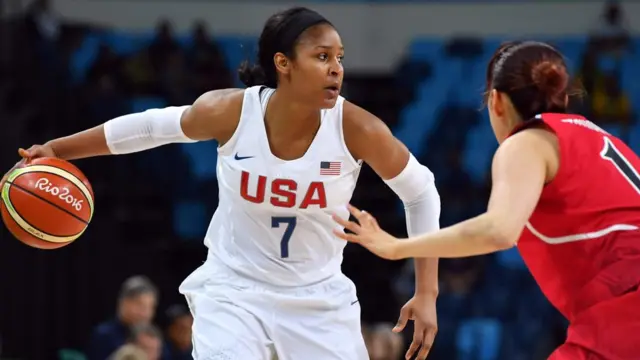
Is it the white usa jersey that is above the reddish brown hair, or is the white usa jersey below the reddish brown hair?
below

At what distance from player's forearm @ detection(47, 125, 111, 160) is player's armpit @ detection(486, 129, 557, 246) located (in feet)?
6.19

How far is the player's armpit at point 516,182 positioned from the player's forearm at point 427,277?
1081 millimetres

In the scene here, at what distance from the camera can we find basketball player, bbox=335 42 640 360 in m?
3.05

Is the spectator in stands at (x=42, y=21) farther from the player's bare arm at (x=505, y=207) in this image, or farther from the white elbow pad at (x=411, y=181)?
the player's bare arm at (x=505, y=207)

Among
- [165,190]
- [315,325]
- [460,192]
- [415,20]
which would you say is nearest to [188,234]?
[165,190]

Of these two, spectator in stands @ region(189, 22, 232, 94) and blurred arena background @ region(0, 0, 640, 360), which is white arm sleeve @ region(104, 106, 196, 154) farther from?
spectator in stands @ region(189, 22, 232, 94)

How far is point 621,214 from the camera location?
3.21m

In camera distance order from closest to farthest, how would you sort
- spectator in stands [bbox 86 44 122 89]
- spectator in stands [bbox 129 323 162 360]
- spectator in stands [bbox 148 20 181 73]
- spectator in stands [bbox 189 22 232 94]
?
spectator in stands [bbox 129 323 162 360]
spectator in stands [bbox 86 44 122 89]
spectator in stands [bbox 189 22 232 94]
spectator in stands [bbox 148 20 181 73]

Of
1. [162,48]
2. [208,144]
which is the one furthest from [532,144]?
[162,48]

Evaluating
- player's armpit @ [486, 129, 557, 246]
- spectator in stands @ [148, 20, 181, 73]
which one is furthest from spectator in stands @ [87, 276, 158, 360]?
player's armpit @ [486, 129, 557, 246]

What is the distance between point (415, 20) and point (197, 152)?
374cm

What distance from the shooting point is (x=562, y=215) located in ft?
10.5

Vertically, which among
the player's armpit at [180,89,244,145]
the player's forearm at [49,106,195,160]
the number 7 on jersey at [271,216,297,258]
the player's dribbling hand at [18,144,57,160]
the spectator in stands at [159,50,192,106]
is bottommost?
the spectator in stands at [159,50,192,106]

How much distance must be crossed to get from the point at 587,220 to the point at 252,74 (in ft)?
5.40
